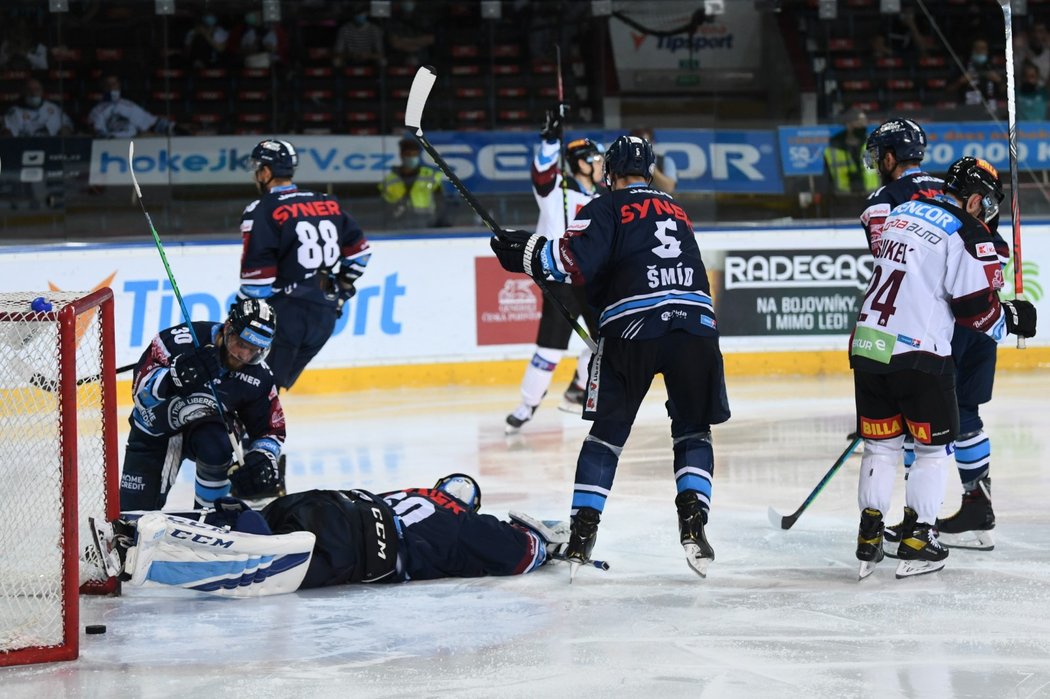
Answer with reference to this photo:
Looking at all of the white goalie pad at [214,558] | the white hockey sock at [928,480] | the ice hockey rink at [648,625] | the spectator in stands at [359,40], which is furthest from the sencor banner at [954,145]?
the white goalie pad at [214,558]

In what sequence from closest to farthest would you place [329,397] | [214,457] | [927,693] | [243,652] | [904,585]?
[927,693], [243,652], [904,585], [214,457], [329,397]

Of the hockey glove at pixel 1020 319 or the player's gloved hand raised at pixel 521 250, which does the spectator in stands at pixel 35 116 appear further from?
the hockey glove at pixel 1020 319

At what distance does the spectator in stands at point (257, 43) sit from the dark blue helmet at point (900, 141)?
5532mm

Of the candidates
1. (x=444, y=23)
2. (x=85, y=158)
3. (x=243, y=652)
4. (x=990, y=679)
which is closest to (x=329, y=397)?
(x=85, y=158)

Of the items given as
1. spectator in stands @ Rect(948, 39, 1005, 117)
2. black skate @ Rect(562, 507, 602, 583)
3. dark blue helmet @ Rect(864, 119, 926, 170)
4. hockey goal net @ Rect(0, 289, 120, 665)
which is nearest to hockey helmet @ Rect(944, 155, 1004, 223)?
dark blue helmet @ Rect(864, 119, 926, 170)

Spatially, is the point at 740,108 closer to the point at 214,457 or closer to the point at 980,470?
the point at 980,470

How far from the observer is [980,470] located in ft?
16.5

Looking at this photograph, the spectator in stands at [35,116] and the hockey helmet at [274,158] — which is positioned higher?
the hockey helmet at [274,158]

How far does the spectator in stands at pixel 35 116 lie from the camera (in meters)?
9.14

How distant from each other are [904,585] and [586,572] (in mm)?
930

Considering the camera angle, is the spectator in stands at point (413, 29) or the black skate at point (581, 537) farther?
the spectator in stands at point (413, 29)

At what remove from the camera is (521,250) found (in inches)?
175

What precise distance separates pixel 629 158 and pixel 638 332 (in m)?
0.53

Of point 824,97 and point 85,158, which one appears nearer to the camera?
point 85,158
